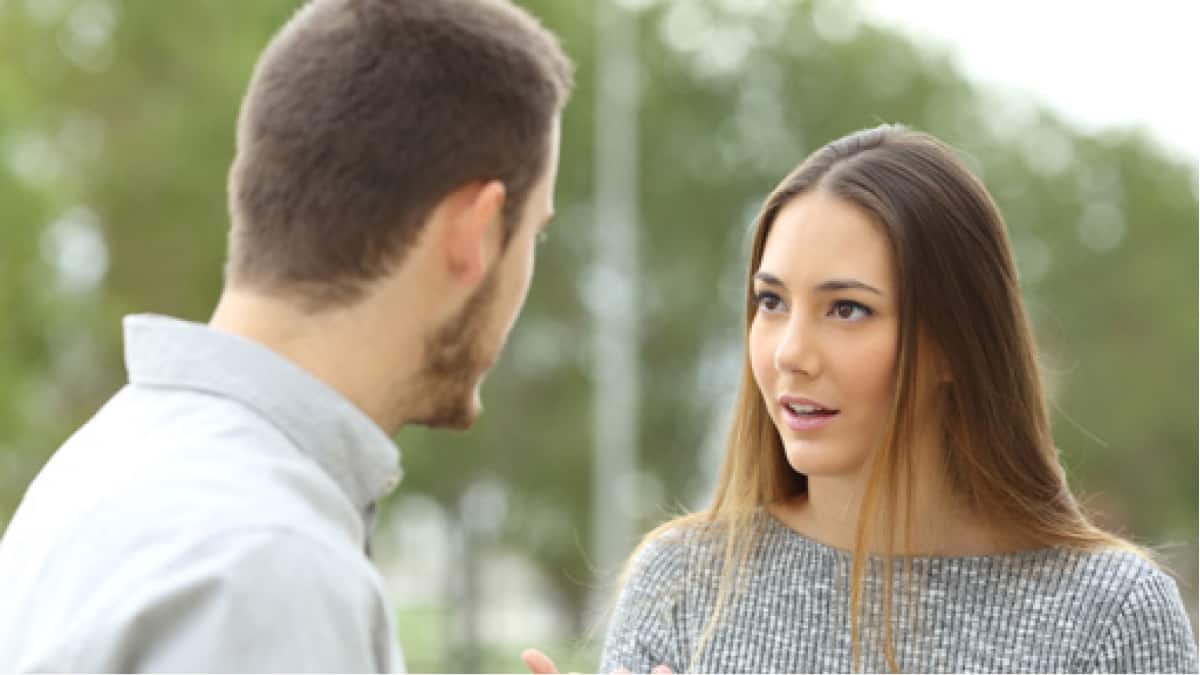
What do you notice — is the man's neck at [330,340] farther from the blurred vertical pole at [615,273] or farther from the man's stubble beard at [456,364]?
the blurred vertical pole at [615,273]

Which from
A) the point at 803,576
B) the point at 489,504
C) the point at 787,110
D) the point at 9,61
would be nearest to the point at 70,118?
the point at 9,61

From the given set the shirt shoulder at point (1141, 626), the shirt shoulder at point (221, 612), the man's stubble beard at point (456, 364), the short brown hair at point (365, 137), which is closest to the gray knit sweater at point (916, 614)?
the shirt shoulder at point (1141, 626)

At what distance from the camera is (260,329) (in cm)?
207

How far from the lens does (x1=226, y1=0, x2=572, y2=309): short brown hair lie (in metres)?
2.14

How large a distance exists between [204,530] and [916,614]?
197 centimetres

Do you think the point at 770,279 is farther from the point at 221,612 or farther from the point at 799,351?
the point at 221,612

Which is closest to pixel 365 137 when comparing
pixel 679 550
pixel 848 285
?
pixel 848 285

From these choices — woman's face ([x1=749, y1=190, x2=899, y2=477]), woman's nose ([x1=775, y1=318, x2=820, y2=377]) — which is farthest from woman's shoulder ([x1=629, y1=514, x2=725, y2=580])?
woman's nose ([x1=775, y1=318, x2=820, y2=377])

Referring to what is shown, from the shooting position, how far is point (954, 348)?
3.34 m

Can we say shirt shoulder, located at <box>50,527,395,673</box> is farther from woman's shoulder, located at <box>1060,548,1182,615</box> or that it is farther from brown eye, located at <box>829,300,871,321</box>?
woman's shoulder, located at <box>1060,548,1182,615</box>

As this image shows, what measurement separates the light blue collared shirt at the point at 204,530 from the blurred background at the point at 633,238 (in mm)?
21751

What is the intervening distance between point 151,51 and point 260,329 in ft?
75.8

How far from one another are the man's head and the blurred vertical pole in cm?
2248

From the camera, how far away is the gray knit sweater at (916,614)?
321 centimetres
